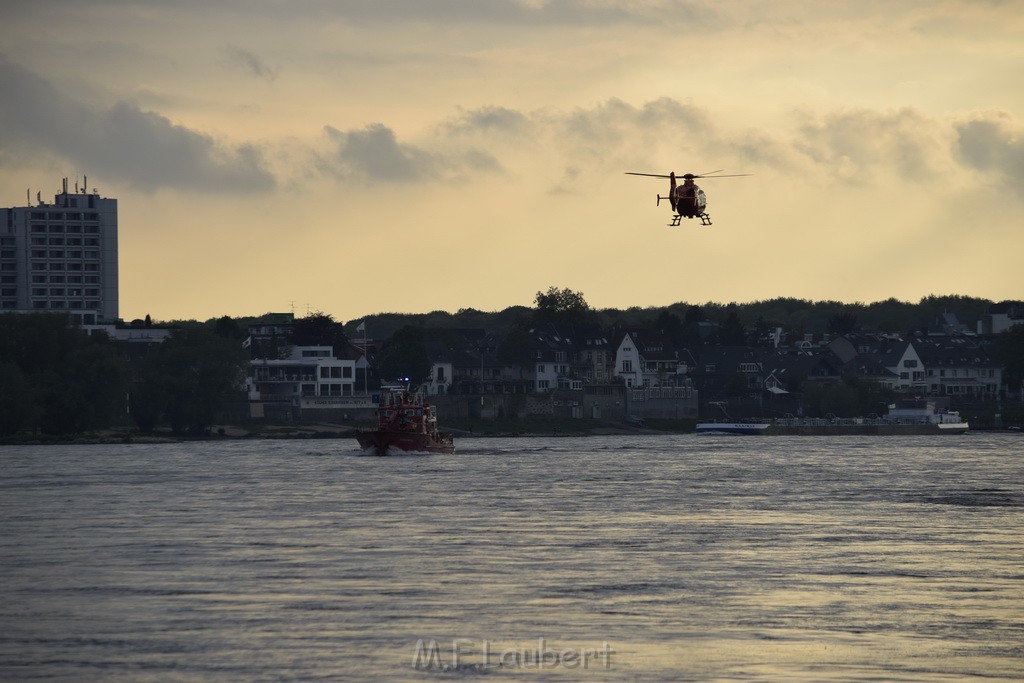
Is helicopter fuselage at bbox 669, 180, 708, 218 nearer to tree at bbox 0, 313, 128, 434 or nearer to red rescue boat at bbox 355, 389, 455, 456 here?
red rescue boat at bbox 355, 389, 455, 456

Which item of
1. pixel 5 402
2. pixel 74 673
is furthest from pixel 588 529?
pixel 5 402

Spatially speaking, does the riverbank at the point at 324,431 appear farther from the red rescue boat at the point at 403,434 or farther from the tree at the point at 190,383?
the red rescue boat at the point at 403,434

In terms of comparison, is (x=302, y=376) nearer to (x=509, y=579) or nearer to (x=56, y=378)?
(x=56, y=378)

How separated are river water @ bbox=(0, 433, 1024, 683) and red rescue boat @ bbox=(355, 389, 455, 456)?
30255 mm

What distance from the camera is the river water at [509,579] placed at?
37.3 m

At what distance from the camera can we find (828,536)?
62938mm

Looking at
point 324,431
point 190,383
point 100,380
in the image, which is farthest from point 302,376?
point 100,380

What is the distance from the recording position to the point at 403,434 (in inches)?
→ 5037

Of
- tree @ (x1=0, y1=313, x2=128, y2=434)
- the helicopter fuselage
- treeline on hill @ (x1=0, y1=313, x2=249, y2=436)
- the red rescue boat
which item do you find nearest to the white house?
treeline on hill @ (x1=0, y1=313, x2=249, y2=436)

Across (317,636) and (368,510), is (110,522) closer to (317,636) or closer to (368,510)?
(368,510)

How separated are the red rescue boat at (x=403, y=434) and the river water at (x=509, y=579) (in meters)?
30.3

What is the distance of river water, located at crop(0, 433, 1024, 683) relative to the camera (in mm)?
37344

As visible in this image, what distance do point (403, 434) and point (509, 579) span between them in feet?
259

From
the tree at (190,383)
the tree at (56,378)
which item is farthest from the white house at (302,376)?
the tree at (56,378)
